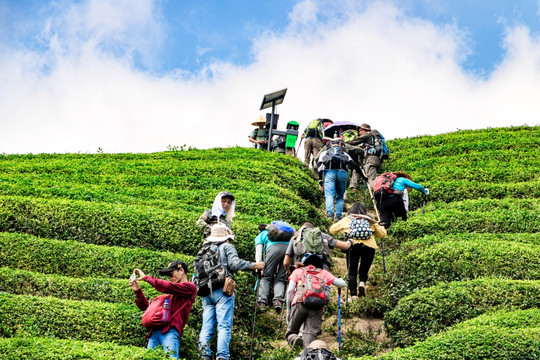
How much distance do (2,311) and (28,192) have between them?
7.44 meters

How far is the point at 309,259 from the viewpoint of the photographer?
41.5ft

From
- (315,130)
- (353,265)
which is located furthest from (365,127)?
(353,265)

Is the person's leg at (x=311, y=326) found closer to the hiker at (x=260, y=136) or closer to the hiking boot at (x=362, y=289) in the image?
the hiking boot at (x=362, y=289)

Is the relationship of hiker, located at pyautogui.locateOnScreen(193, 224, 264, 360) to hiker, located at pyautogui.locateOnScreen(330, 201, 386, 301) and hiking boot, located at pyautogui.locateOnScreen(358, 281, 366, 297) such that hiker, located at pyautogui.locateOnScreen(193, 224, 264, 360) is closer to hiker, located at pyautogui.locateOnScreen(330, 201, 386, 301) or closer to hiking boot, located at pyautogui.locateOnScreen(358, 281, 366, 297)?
hiker, located at pyautogui.locateOnScreen(330, 201, 386, 301)

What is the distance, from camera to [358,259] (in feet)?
49.2

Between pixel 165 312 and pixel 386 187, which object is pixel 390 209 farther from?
pixel 165 312

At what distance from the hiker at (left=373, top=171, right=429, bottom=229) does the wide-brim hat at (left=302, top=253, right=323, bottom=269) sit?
21.9 ft

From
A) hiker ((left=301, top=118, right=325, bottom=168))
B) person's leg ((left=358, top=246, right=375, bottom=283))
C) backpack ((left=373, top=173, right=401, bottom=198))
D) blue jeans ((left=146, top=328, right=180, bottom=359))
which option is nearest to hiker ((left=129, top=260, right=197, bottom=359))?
blue jeans ((left=146, top=328, right=180, bottom=359))

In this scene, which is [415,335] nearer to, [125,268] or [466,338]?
[466,338]

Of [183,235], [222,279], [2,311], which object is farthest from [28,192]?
[222,279]

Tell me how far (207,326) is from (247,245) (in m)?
4.43

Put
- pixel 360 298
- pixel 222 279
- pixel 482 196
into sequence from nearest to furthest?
pixel 222 279
pixel 360 298
pixel 482 196

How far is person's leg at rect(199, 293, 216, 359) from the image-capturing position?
12055 millimetres

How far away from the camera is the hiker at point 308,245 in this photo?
1275cm
